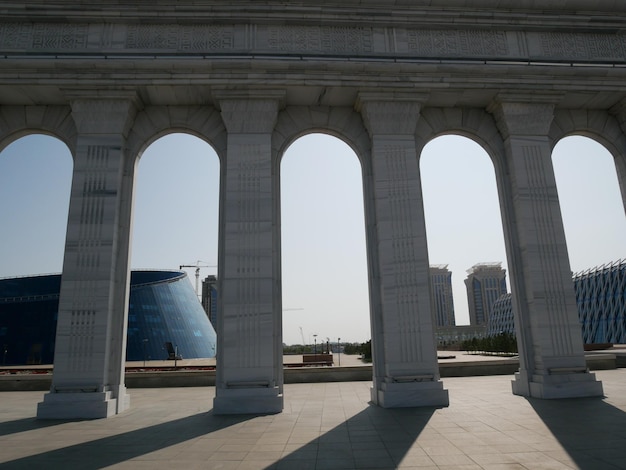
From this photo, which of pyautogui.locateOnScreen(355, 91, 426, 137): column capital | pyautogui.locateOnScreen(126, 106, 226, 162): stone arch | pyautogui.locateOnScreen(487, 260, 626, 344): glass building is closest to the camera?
pyautogui.locateOnScreen(355, 91, 426, 137): column capital

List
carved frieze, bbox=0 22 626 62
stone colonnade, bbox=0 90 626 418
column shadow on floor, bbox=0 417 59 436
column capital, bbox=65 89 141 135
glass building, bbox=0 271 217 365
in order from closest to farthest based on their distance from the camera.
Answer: column shadow on floor, bbox=0 417 59 436 → stone colonnade, bbox=0 90 626 418 → column capital, bbox=65 89 141 135 → carved frieze, bbox=0 22 626 62 → glass building, bbox=0 271 217 365

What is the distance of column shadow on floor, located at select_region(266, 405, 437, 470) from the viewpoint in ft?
28.0

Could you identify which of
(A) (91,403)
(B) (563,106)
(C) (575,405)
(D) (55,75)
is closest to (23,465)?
(A) (91,403)

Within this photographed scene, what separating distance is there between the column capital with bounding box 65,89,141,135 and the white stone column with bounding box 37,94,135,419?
0.04 meters

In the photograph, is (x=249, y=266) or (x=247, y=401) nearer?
(x=247, y=401)

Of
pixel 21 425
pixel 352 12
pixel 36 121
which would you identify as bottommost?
pixel 21 425

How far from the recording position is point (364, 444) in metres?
10.0

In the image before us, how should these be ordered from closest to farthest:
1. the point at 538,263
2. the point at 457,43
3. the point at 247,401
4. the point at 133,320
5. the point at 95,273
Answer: the point at 247,401, the point at 95,273, the point at 538,263, the point at 457,43, the point at 133,320

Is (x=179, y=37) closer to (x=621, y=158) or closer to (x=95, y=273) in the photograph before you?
(x=95, y=273)

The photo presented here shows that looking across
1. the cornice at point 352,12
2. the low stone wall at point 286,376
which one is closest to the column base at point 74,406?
the low stone wall at point 286,376

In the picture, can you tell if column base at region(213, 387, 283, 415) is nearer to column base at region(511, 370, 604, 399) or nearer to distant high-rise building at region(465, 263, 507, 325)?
column base at region(511, 370, 604, 399)

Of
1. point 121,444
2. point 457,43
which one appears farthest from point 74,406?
point 457,43

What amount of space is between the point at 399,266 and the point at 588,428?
781 cm

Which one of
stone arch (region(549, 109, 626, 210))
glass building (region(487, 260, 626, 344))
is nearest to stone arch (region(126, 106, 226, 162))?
stone arch (region(549, 109, 626, 210))
